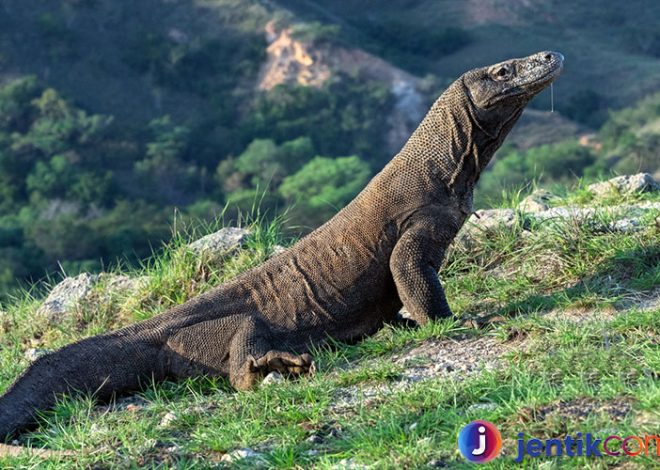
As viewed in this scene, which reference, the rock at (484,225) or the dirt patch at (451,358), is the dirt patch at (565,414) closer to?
the dirt patch at (451,358)

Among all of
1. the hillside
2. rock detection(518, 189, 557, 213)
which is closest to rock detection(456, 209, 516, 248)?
rock detection(518, 189, 557, 213)

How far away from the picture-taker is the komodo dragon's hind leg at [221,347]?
5062 mm

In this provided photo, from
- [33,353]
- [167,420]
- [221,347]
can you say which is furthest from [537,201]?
[167,420]

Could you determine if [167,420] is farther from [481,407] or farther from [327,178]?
[327,178]

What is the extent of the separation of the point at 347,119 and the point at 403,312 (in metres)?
51.7

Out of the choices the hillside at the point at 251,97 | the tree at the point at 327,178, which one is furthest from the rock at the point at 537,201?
the tree at the point at 327,178

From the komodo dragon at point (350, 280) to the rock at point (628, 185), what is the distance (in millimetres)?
1628

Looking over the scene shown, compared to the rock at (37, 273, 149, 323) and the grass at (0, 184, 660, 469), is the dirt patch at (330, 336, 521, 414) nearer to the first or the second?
the grass at (0, 184, 660, 469)

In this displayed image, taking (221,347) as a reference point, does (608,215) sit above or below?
below

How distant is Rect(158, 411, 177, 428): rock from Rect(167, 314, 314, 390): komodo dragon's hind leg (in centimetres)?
55

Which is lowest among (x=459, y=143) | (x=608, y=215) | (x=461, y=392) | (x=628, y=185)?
(x=628, y=185)

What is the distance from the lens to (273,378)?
4.88m

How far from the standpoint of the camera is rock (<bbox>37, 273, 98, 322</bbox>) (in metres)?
6.89

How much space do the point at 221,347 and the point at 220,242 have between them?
1794 mm
